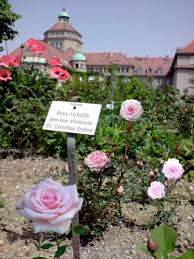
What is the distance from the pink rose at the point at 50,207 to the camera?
2.95ft

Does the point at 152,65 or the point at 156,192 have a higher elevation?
the point at 152,65

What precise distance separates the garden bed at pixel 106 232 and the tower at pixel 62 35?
251ft

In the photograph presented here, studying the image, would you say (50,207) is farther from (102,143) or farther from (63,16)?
(63,16)

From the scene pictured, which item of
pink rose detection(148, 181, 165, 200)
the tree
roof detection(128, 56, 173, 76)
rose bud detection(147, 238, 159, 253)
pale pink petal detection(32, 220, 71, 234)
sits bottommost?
pink rose detection(148, 181, 165, 200)

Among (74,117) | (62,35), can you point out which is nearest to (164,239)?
(74,117)

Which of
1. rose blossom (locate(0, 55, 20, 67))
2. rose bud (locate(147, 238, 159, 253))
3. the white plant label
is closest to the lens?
rose bud (locate(147, 238, 159, 253))

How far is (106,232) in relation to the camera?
241 centimetres

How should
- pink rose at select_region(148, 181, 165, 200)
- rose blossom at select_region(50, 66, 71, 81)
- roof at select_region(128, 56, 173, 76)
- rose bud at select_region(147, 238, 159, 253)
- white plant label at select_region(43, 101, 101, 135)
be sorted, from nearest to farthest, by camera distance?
rose bud at select_region(147, 238, 159, 253)
white plant label at select_region(43, 101, 101, 135)
pink rose at select_region(148, 181, 165, 200)
rose blossom at select_region(50, 66, 71, 81)
roof at select_region(128, 56, 173, 76)

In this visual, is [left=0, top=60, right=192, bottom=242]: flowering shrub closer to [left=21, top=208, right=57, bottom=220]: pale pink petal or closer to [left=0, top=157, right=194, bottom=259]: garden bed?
[left=0, top=157, right=194, bottom=259]: garden bed

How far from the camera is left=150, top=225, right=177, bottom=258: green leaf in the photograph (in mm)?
870

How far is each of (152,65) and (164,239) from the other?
61.7m

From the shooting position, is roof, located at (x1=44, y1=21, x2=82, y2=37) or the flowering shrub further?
roof, located at (x1=44, y1=21, x2=82, y2=37)

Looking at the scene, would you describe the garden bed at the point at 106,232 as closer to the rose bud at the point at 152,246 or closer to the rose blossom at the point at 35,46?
the rose bud at the point at 152,246

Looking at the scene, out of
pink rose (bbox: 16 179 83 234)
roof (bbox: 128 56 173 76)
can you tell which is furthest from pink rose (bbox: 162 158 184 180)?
roof (bbox: 128 56 173 76)
